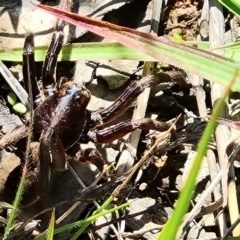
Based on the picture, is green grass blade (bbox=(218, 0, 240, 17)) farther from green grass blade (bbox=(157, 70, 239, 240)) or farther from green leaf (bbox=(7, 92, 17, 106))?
green grass blade (bbox=(157, 70, 239, 240))

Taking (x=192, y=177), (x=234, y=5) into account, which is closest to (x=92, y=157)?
(x=234, y=5)

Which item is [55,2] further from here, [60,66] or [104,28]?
[104,28]

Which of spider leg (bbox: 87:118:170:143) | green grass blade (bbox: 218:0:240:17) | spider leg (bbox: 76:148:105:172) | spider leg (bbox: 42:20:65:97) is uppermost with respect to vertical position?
green grass blade (bbox: 218:0:240:17)

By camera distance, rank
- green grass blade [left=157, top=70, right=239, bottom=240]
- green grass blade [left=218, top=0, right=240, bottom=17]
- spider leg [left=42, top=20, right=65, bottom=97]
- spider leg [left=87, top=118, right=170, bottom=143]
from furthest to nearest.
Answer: spider leg [left=42, top=20, right=65, bottom=97], spider leg [left=87, top=118, right=170, bottom=143], green grass blade [left=218, top=0, right=240, bottom=17], green grass blade [left=157, top=70, right=239, bottom=240]

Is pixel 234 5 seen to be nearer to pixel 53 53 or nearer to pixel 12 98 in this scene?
pixel 53 53

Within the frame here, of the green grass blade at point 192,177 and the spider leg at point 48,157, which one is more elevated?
the green grass blade at point 192,177

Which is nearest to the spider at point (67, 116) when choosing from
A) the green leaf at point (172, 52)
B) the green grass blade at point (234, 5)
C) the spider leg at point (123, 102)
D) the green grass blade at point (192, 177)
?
the spider leg at point (123, 102)

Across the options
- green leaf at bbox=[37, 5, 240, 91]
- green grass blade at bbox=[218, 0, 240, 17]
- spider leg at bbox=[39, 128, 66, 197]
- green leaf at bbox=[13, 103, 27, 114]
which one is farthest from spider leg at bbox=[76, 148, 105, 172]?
green grass blade at bbox=[218, 0, 240, 17]

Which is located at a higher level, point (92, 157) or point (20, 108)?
point (20, 108)

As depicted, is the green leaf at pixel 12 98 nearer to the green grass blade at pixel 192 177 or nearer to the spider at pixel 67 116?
the spider at pixel 67 116
